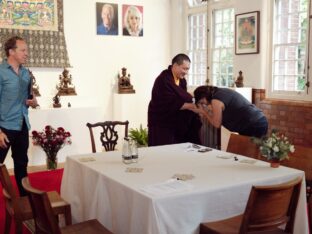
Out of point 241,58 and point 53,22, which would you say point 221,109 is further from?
point 53,22

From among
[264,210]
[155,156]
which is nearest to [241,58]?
[155,156]

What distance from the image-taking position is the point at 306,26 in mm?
5363

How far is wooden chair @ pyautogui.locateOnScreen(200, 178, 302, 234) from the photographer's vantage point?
79.3 inches

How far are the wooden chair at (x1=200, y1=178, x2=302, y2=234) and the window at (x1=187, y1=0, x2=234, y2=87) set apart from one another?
4470 millimetres

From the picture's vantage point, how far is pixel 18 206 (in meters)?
2.61

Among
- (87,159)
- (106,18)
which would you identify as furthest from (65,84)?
(87,159)

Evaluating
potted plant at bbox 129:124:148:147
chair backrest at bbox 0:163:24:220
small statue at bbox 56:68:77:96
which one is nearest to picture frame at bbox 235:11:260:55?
potted plant at bbox 129:124:148:147

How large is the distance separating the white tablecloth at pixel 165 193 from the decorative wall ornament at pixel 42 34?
11.8ft

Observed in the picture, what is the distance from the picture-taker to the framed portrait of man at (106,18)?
6.91 m

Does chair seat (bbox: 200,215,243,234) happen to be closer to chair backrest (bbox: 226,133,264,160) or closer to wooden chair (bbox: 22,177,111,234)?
wooden chair (bbox: 22,177,111,234)

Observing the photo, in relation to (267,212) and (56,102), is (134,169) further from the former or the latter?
(56,102)

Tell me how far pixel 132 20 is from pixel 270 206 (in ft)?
18.4

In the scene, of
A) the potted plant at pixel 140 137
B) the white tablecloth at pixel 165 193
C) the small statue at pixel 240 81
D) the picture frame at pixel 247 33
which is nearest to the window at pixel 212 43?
the picture frame at pixel 247 33

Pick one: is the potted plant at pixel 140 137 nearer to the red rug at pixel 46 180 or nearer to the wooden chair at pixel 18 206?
the red rug at pixel 46 180
